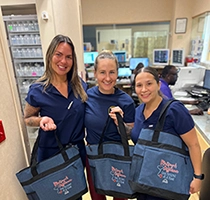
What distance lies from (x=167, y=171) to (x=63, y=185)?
61 cm

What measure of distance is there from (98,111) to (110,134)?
177 mm

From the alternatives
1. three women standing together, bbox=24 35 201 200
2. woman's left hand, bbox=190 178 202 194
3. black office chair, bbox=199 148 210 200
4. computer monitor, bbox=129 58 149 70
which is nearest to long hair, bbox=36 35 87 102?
three women standing together, bbox=24 35 201 200

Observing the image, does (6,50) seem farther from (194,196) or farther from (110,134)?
(194,196)

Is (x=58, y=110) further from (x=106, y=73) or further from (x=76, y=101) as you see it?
(x=106, y=73)

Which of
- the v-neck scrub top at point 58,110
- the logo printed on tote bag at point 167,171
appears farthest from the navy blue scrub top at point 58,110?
the logo printed on tote bag at point 167,171

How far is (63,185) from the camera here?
41.9 inches

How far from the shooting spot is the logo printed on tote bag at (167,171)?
3.10 feet

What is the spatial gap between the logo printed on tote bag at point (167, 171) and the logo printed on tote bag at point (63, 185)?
0.53 metres

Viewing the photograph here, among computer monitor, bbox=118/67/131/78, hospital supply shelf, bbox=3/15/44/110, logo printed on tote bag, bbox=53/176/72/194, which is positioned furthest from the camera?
computer monitor, bbox=118/67/131/78

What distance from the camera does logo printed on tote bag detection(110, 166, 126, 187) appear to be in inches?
44.9

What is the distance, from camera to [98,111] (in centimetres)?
119

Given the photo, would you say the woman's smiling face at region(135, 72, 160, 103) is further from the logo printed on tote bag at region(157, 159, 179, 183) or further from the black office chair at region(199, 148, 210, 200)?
the black office chair at region(199, 148, 210, 200)

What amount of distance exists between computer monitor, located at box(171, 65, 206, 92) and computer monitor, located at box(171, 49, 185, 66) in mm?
1168

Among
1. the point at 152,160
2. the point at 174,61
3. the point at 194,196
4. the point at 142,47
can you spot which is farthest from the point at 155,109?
the point at 142,47
